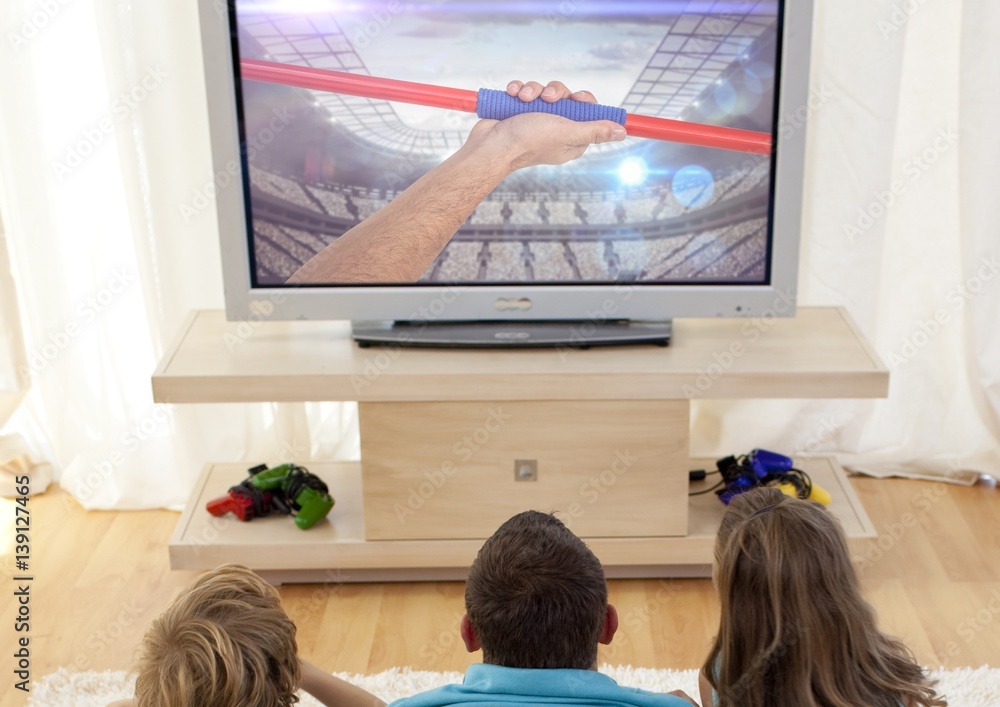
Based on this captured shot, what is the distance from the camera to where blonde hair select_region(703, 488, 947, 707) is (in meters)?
1.53

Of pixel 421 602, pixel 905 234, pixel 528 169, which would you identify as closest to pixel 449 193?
pixel 528 169

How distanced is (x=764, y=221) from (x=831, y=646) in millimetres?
1264

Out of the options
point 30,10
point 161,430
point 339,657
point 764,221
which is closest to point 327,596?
point 339,657

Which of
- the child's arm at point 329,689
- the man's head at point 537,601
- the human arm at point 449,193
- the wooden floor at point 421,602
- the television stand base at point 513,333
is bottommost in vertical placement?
the wooden floor at point 421,602

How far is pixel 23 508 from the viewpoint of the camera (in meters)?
3.08

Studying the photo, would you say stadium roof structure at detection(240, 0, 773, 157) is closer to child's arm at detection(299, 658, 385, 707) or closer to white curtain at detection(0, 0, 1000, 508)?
white curtain at detection(0, 0, 1000, 508)

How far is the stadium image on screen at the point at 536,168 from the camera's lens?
245 centimetres

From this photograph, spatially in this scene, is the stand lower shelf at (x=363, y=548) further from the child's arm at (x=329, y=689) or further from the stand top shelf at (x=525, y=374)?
the child's arm at (x=329, y=689)

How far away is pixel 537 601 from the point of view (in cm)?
144

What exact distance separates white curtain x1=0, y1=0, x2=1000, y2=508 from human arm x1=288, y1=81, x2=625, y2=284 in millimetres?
609

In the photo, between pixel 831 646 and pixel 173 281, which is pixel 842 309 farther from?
pixel 173 281

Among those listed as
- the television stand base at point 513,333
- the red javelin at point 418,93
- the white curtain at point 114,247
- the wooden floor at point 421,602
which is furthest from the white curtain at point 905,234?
the white curtain at point 114,247

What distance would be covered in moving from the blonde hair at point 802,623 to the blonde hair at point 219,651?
62cm

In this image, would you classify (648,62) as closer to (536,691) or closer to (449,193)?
(449,193)
